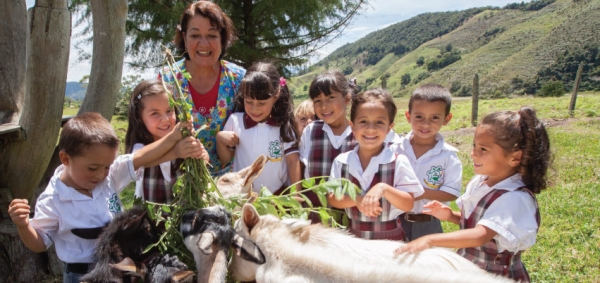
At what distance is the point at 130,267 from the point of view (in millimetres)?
1844

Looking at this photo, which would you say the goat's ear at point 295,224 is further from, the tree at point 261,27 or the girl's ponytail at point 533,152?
the tree at point 261,27

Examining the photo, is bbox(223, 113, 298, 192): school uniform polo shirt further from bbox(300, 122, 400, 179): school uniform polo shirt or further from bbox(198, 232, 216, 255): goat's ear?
bbox(198, 232, 216, 255): goat's ear

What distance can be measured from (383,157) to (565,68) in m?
69.1

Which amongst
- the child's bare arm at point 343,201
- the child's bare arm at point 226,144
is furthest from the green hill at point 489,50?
the child's bare arm at point 343,201

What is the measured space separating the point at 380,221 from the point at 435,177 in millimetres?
563

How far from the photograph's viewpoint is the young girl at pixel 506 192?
226cm

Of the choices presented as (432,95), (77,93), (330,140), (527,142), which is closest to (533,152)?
(527,142)

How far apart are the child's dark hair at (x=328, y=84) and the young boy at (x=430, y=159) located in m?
0.56

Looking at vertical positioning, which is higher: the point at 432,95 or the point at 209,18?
the point at 209,18

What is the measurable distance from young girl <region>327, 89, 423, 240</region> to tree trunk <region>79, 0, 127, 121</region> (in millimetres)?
2665

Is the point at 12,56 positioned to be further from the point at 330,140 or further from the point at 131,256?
the point at 330,140

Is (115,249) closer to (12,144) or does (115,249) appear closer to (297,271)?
(297,271)

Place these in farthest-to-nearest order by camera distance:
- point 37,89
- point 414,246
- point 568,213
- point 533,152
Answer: point 568,213, point 37,89, point 533,152, point 414,246

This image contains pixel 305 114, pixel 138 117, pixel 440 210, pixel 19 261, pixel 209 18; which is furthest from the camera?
pixel 305 114
